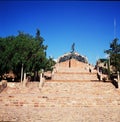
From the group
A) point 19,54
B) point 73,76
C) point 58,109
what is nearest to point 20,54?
point 19,54

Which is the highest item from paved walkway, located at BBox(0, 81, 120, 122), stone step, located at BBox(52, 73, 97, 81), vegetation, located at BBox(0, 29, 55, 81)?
vegetation, located at BBox(0, 29, 55, 81)

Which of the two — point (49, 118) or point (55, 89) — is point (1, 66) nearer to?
point (55, 89)

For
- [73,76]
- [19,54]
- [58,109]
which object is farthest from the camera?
[73,76]

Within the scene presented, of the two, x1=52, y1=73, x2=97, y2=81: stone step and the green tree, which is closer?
the green tree

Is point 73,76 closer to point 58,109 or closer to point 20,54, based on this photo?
point 20,54

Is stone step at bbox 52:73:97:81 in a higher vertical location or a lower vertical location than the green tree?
lower

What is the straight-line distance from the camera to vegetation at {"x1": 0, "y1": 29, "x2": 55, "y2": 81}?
78.2 ft

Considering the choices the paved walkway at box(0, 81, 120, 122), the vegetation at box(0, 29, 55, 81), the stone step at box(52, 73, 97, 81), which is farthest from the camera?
the stone step at box(52, 73, 97, 81)

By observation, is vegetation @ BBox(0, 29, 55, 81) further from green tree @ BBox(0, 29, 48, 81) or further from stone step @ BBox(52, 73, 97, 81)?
stone step @ BBox(52, 73, 97, 81)

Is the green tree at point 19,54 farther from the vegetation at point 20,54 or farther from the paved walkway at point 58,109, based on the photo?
the paved walkway at point 58,109

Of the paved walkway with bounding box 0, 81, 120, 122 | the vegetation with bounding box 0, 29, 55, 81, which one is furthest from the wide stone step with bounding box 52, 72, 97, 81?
the paved walkway with bounding box 0, 81, 120, 122

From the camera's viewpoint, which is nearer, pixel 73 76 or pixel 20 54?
pixel 20 54

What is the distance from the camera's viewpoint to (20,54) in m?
24.4

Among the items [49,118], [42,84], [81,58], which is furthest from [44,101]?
[81,58]
